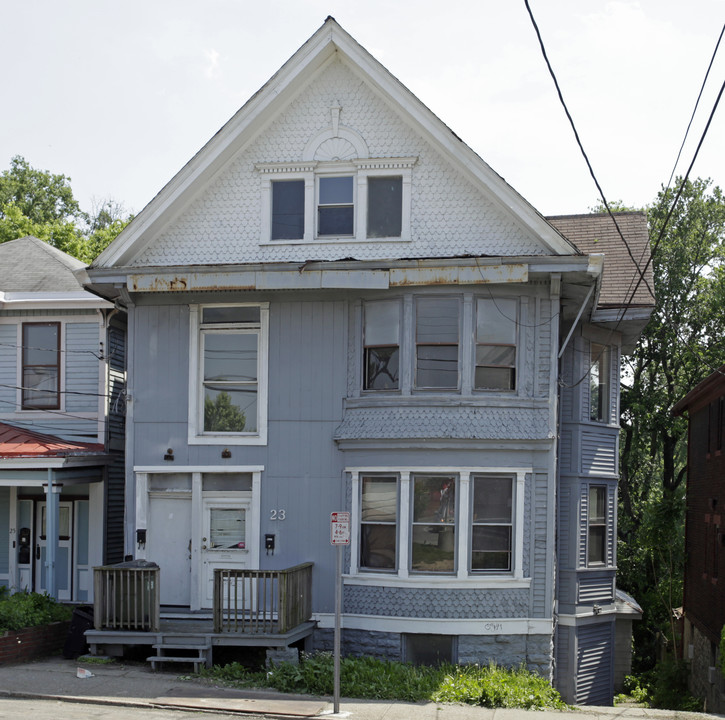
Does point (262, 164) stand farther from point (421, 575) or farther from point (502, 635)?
point (502, 635)

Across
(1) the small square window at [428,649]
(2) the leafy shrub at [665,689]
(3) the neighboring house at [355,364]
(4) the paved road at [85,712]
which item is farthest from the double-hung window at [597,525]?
(4) the paved road at [85,712]

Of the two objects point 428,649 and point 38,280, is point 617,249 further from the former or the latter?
point 38,280

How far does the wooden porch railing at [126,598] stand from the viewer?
14172mm

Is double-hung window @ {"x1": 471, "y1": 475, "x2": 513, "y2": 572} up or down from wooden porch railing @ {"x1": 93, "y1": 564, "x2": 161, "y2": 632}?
up

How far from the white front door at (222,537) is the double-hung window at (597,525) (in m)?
6.51

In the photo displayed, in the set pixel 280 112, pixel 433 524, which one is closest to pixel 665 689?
pixel 433 524

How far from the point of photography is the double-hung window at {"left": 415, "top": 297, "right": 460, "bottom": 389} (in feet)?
49.3

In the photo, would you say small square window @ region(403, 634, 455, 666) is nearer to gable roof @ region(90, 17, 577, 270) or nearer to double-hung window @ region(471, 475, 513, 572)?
double-hung window @ region(471, 475, 513, 572)

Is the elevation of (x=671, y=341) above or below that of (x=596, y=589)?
above

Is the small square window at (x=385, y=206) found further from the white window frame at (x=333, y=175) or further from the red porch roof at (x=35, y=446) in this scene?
the red porch roof at (x=35, y=446)

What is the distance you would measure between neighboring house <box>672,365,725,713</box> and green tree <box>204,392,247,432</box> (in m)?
9.05

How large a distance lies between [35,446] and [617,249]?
12.2 m

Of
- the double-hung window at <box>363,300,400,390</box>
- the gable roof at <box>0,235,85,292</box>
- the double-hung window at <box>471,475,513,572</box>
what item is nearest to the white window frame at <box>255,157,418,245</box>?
the double-hung window at <box>363,300,400,390</box>

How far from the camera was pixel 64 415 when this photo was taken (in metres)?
18.8
